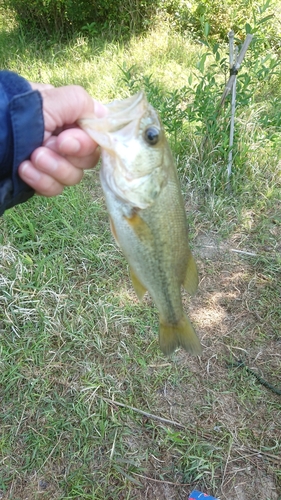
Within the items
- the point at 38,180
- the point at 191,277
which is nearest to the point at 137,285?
the point at 191,277

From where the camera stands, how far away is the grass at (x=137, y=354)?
2303 mm

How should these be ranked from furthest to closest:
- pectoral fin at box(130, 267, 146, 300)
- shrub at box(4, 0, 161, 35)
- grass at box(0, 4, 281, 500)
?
shrub at box(4, 0, 161, 35) < grass at box(0, 4, 281, 500) < pectoral fin at box(130, 267, 146, 300)

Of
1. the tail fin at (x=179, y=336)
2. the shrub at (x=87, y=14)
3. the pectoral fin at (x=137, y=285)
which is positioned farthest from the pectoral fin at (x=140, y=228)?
the shrub at (x=87, y=14)

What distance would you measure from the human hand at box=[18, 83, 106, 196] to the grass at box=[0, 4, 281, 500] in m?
1.56

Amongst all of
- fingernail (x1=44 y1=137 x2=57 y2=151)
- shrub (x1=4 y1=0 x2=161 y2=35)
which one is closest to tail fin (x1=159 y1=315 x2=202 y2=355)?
fingernail (x1=44 y1=137 x2=57 y2=151)

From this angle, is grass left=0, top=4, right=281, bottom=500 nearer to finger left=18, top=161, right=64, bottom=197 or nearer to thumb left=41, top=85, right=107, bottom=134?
finger left=18, top=161, right=64, bottom=197

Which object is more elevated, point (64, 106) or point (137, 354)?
point (64, 106)

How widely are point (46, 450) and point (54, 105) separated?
1.94 metres

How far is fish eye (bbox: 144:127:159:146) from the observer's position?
1.36 meters

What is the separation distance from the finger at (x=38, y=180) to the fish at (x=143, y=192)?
0.20m

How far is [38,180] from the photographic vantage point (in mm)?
1395

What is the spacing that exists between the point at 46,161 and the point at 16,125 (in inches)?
5.7

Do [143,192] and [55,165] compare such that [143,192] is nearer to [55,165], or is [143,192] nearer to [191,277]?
[55,165]

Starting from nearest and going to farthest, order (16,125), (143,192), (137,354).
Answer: (16,125), (143,192), (137,354)
